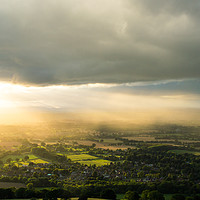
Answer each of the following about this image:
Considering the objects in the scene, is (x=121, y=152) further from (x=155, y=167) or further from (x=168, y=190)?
(x=168, y=190)

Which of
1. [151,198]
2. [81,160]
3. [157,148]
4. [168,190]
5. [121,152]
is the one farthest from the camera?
[157,148]

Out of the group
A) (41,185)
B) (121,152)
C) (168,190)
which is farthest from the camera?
(121,152)

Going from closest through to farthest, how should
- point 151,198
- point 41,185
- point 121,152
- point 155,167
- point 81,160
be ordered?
point 151,198
point 41,185
point 155,167
point 81,160
point 121,152

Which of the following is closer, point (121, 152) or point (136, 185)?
point (136, 185)

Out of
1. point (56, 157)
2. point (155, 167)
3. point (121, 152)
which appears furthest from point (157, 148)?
point (56, 157)

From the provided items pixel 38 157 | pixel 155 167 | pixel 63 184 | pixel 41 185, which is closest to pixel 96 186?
pixel 63 184

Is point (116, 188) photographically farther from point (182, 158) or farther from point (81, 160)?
point (182, 158)

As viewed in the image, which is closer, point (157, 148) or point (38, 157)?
point (38, 157)

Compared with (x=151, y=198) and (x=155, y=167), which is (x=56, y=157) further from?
(x=151, y=198)

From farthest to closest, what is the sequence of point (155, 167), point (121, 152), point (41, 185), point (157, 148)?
1. point (157, 148)
2. point (121, 152)
3. point (155, 167)
4. point (41, 185)
